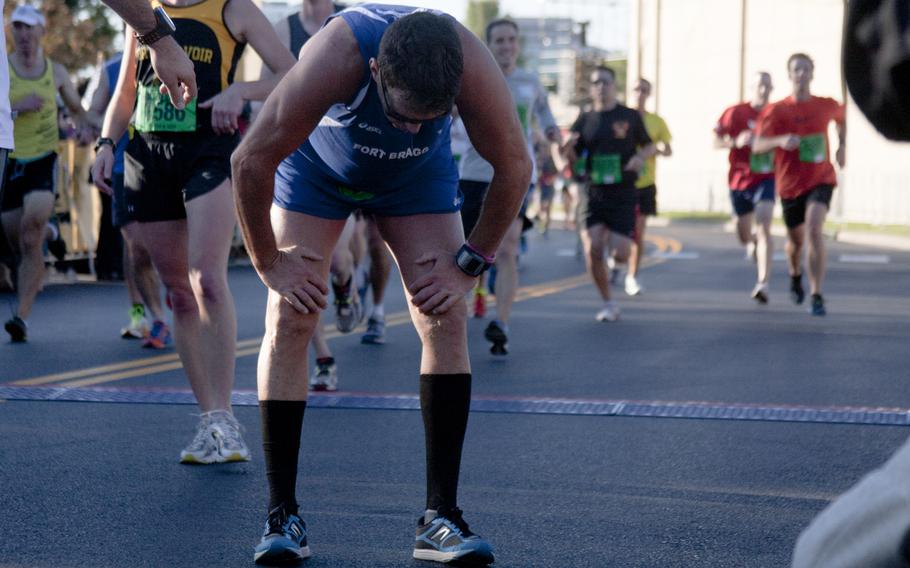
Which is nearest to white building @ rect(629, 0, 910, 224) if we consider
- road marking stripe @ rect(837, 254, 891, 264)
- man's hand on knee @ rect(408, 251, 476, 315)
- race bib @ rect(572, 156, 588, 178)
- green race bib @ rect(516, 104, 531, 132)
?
road marking stripe @ rect(837, 254, 891, 264)

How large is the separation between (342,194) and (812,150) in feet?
28.8

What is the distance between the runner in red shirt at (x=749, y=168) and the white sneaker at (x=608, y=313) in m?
2.20

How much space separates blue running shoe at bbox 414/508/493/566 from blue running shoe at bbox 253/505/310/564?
316mm

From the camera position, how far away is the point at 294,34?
7.89 meters

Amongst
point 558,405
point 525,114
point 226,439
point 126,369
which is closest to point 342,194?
point 226,439

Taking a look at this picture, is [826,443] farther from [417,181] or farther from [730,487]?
[417,181]

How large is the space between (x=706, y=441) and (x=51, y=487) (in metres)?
2.53

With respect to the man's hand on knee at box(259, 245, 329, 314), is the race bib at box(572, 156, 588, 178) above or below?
below

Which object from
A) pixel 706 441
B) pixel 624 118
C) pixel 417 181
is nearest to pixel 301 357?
pixel 417 181

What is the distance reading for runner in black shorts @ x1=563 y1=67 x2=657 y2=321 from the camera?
1189 centimetres

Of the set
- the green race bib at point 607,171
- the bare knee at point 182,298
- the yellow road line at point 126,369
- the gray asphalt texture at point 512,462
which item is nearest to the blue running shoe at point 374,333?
the gray asphalt texture at point 512,462

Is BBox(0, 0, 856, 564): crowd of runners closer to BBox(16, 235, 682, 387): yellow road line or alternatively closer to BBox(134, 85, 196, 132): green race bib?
BBox(134, 85, 196, 132): green race bib

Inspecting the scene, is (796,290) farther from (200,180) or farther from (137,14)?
(137,14)

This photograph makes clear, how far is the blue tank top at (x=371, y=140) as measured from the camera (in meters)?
3.91
